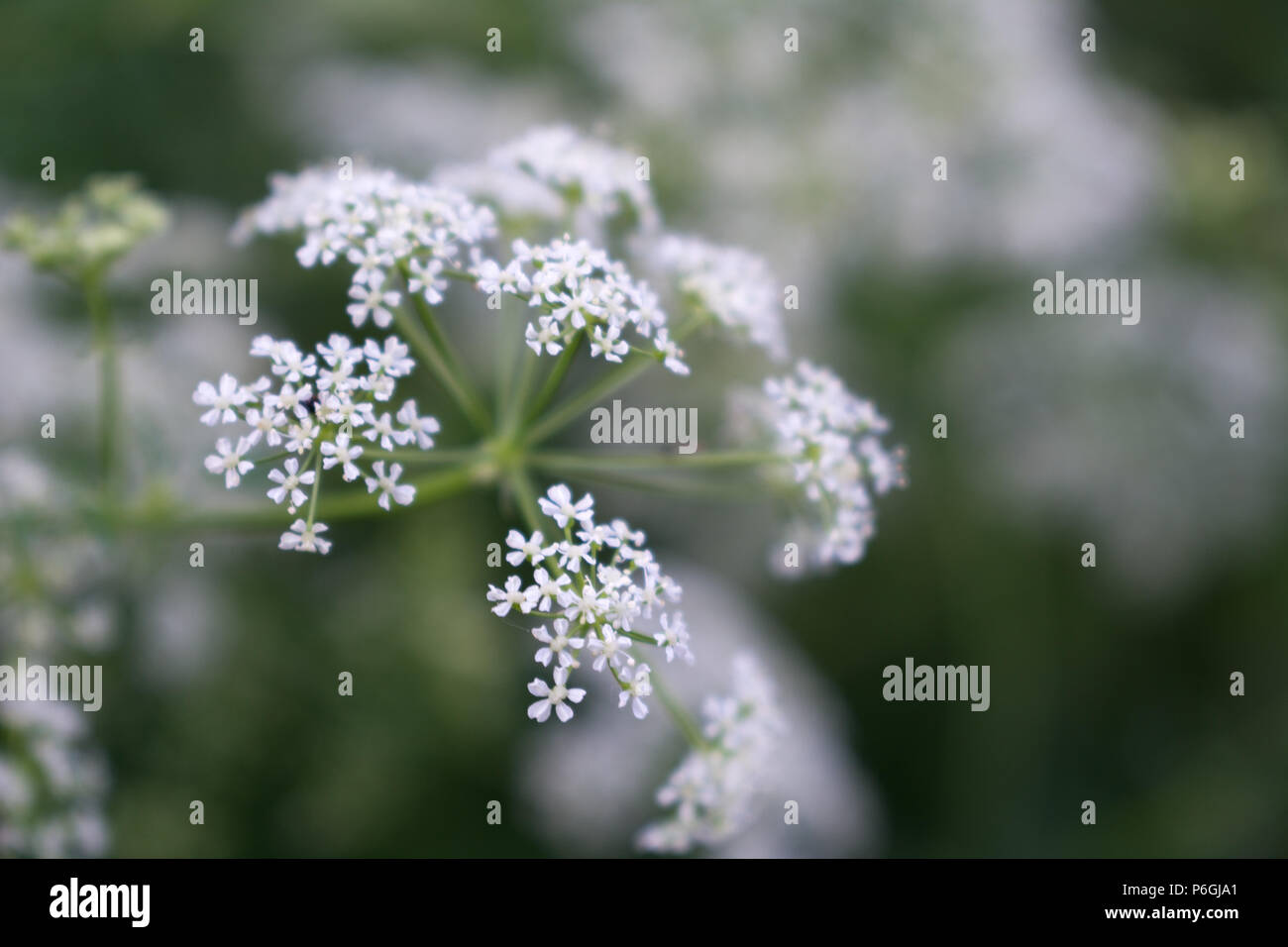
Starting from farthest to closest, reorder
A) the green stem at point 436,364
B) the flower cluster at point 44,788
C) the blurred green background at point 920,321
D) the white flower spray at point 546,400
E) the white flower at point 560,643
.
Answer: the blurred green background at point 920,321
the flower cluster at point 44,788
the green stem at point 436,364
the white flower spray at point 546,400
the white flower at point 560,643

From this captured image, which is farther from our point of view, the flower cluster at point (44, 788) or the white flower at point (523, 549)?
the flower cluster at point (44, 788)

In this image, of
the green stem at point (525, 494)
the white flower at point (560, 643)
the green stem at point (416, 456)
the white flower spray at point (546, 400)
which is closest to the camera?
the white flower at point (560, 643)

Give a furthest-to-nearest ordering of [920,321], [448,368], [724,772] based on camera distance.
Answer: [920,321]
[448,368]
[724,772]

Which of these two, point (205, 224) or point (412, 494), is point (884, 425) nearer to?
point (412, 494)

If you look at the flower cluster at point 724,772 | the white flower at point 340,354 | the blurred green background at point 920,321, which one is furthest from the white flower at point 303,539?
the blurred green background at point 920,321

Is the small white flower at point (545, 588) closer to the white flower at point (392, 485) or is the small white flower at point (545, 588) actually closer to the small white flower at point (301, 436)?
the white flower at point (392, 485)

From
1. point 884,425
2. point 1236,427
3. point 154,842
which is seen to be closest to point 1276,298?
point 1236,427

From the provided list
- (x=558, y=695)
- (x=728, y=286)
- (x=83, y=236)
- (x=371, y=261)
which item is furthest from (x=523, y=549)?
(x=83, y=236)

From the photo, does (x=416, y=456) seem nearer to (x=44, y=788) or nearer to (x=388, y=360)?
(x=388, y=360)
